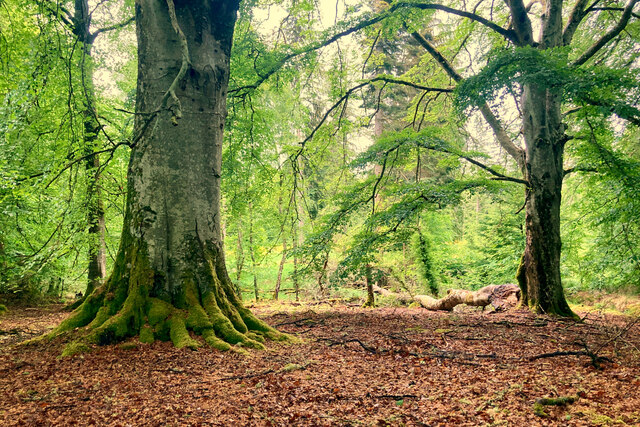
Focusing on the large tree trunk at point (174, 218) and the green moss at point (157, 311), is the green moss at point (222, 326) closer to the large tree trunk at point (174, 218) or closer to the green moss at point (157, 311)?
the large tree trunk at point (174, 218)

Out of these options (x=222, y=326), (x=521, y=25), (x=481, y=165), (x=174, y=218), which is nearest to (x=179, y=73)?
(x=174, y=218)

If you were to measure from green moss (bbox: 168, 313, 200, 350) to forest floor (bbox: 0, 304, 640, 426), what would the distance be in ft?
0.34

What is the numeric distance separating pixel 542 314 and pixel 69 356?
7747 mm

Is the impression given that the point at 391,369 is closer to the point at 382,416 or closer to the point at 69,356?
the point at 382,416

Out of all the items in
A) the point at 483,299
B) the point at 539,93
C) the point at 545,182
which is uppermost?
the point at 539,93

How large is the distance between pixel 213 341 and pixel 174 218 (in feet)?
4.96

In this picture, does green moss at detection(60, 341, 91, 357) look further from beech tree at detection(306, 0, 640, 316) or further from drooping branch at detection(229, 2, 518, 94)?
beech tree at detection(306, 0, 640, 316)

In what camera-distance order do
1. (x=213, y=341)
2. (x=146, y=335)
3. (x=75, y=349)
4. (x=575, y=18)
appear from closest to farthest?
(x=75, y=349) → (x=146, y=335) → (x=213, y=341) → (x=575, y=18)

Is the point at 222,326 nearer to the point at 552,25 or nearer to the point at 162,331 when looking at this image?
the point at 162,331

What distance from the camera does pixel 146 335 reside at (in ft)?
12.1

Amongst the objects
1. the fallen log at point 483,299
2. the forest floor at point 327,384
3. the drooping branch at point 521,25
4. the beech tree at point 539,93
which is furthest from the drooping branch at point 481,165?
the forest floor at point 327,384

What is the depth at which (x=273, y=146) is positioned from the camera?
926cm

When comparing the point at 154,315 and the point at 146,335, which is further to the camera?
the point at 154,315

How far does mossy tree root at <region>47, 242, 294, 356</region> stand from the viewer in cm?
371
